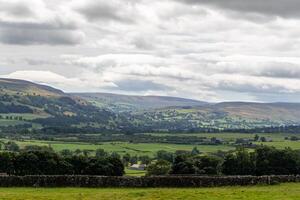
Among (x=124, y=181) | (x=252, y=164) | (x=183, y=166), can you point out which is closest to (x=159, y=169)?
(x=183, y=166)

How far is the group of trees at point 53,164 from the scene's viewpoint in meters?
80.1

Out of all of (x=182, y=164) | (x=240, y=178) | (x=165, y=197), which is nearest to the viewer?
(x=165, y=197)

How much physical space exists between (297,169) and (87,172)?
117 ft

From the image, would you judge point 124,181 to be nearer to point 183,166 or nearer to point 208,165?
point 183,166

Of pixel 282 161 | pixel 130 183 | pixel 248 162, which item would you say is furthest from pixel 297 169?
pixel 130 183

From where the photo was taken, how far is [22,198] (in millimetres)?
36219

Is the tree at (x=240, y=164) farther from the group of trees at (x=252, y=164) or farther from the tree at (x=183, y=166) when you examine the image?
the tree at (x=183, y=166)

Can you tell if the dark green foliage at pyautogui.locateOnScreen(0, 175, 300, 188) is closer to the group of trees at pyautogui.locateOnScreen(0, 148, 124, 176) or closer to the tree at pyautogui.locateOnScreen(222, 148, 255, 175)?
the group of trees at pyautogui.locateOnScreen(0, 148, 124, 176)

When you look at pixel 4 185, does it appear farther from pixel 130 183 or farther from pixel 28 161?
pixel 28 161

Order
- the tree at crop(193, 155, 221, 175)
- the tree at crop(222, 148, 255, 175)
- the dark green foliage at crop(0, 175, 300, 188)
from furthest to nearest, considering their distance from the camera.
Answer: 1. the tree at crop(193, 155, 221, 175)
2. the tree at crop(222, 148, 255, 175)
3. the dark green foliage at crop(0, 175, 300, 188)

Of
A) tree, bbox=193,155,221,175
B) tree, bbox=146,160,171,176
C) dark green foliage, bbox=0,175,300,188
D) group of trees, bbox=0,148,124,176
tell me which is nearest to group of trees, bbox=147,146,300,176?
tree, bbox=193,155,221,175

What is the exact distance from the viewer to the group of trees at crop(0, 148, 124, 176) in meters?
80.1

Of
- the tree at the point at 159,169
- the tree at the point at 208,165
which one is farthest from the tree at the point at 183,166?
the tree at the point at 159,169

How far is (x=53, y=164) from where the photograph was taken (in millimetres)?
80438
